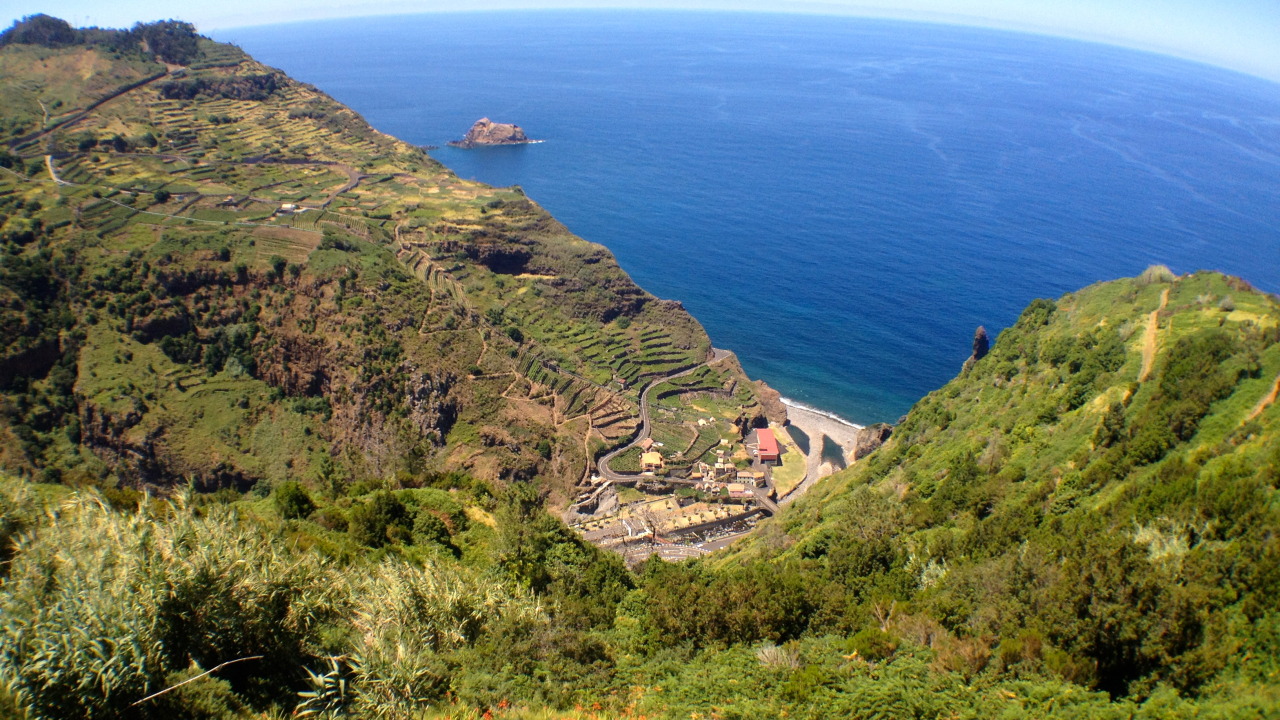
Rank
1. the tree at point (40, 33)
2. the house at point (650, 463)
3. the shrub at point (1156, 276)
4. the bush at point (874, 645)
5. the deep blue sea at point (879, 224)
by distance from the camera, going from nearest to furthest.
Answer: the bush at point (874, 645) < the shrub at point (1156, 276) < the house at point (650, 463) < the deep blue sea at point (879, 224) < the tree at point (40, 33)

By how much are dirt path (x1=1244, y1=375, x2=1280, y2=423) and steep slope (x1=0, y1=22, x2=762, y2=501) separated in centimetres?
4800

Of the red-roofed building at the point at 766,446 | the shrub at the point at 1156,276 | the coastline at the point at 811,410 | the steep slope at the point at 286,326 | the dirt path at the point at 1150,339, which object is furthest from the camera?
the coastline at the point at 811,410

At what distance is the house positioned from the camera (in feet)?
232

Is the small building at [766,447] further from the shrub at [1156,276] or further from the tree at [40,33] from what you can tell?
the tree at [40,33]

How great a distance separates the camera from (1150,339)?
3988 cm

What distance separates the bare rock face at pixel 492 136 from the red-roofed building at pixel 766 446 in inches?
5375

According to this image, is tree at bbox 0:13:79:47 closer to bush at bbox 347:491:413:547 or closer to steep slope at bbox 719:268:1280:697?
bush at bbox 347:491:413:547

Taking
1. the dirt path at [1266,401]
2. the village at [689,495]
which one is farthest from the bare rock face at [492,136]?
the dirt path at [1266,401]

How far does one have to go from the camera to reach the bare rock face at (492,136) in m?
185

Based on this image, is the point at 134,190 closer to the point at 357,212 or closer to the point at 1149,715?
the point at 357,212

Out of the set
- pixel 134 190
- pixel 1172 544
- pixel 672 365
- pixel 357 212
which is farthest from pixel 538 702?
pixel 134 190

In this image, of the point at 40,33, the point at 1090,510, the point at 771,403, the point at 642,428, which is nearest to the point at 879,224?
the point at 771,403

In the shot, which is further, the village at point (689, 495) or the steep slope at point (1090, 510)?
the village at point (689, 495)

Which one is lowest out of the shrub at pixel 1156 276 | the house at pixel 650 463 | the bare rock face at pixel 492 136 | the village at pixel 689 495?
the village at pixel 689 495
